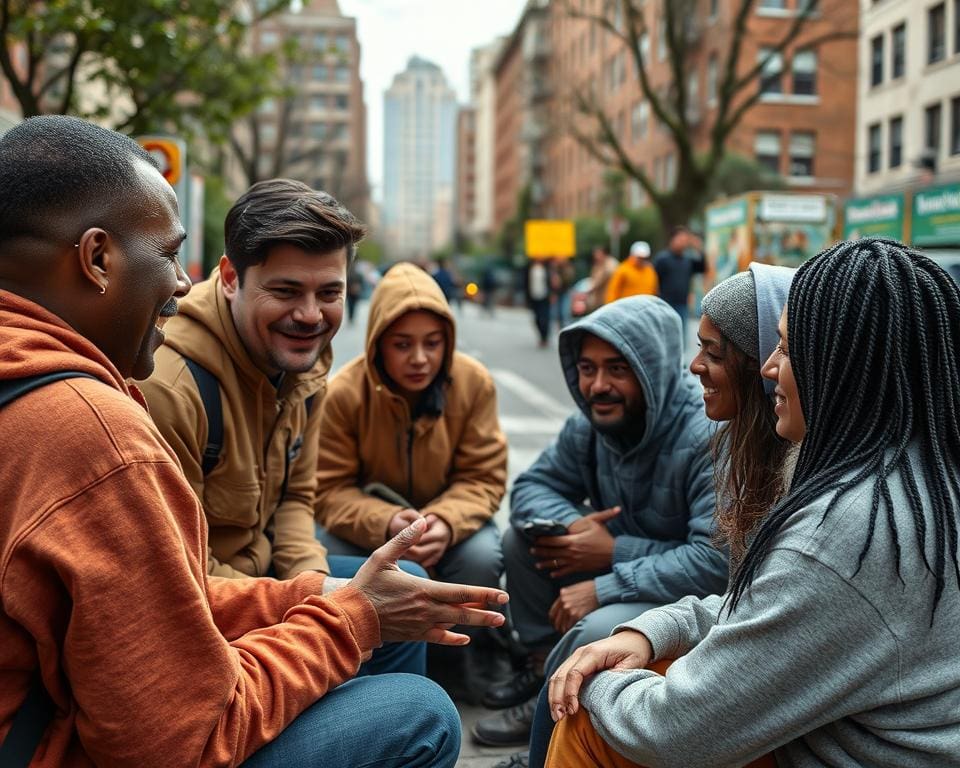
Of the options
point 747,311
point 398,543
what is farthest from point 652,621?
point 747,311

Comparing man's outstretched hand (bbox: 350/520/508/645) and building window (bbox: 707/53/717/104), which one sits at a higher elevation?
building window (bbox: 707/53/717/104)

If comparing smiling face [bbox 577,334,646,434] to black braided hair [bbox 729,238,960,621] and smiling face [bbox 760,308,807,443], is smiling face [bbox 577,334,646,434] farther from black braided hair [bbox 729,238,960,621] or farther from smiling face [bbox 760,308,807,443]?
black braided hair [bbox 729,238,960,621]

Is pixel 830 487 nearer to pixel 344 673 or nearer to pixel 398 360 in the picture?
pixel 344 673

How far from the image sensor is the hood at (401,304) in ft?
12.4

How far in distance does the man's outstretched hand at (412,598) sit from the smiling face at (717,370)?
97cm

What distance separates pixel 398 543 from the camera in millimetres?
2004

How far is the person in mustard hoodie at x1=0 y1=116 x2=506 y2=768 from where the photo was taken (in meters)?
1.43

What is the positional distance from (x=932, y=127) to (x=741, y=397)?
3230 centimetres

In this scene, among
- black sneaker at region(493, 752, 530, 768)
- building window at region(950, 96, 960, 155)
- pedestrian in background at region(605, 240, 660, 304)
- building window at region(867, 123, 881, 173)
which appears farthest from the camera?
building window at region(867, 123, 881, 173)

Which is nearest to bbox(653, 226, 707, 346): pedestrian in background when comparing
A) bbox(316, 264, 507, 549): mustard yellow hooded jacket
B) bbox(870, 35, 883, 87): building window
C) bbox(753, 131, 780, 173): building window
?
bbox(316, 264, 507, 549): mustard yellow hooded jacket

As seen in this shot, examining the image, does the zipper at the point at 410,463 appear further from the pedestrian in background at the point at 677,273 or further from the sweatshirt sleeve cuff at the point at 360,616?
the pedestrian in background at the point at 677,273

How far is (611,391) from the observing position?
3293mm

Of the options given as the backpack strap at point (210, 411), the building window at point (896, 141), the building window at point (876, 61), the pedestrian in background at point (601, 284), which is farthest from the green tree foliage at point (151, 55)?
the building window at point (876, 61)

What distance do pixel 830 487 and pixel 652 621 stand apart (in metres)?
0.70
